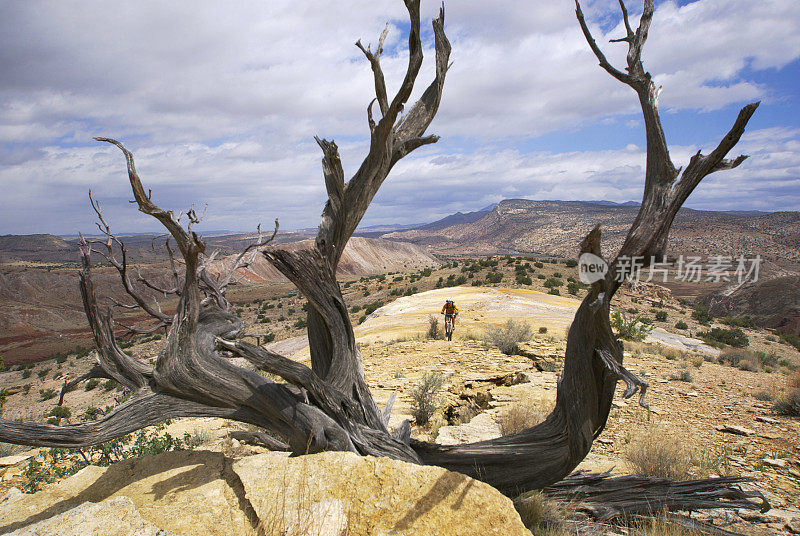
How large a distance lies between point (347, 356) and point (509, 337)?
369 inches

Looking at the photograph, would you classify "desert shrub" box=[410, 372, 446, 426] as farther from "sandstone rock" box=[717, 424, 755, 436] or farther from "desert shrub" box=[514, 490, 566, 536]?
"sandstone rock" box=[717, 424, 755, 436]

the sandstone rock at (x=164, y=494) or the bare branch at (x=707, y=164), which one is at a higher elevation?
the bare branch at (x=707, y=164)

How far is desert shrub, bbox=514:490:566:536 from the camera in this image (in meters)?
3.44

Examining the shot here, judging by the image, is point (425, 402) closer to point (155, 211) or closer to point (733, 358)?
point (155, 211)

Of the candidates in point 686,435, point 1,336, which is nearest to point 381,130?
point 686,435

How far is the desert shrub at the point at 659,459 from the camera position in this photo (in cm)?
466

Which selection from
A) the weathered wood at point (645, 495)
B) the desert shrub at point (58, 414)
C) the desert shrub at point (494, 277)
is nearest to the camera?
the weathered wood at point (645, 495)

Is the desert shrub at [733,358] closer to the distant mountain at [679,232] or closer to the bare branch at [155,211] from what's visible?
the bare branch at [155,211]

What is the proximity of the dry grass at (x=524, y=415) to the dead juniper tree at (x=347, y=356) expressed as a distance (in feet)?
8.15

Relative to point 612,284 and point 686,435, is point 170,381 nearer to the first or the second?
point 612,284

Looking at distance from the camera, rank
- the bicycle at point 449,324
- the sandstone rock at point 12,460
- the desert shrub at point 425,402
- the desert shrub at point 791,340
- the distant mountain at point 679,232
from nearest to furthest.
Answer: the sandstone rock at point 12,460
the desert shrub at point 425,402
the bicycle at point 449,324
the desert shrub at point 791,340
the distant mountain at point 679,232

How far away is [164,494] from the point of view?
2988 millimetres

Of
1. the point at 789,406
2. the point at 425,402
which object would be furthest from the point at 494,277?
the point at 425,402

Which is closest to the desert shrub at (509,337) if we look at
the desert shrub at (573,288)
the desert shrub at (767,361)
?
the desert shrub at (767,361)
